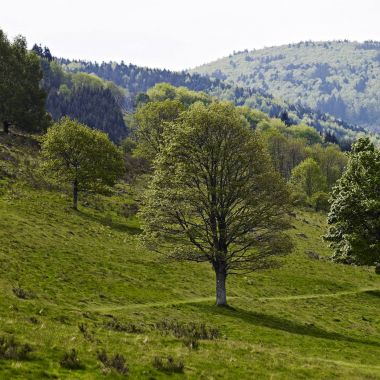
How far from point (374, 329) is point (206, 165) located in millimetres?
19781

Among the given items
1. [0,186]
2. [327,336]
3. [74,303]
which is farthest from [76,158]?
[327,336]

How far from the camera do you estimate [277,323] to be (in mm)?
37250

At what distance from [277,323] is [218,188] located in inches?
465

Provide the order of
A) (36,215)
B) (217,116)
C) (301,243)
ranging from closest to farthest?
(217,116), (36,215), (301,243)

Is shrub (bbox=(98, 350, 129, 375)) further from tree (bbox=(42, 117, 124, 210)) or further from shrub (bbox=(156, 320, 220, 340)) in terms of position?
tree (bbox=(42, 117, 124, 210))

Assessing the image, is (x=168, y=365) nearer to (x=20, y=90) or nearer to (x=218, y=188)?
(x=218, y=188)

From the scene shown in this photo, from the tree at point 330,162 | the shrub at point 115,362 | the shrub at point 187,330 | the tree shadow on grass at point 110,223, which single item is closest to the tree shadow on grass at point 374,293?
the tree shadow on grass at point 110,223

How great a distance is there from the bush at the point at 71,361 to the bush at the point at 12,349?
4.46 ft

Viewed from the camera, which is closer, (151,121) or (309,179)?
(151,121)

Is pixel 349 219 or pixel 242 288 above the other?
pixel 349 219

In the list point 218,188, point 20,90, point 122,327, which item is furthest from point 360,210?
point 20,90

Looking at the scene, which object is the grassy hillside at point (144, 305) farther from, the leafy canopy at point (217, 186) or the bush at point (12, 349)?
the leafy canopy at point (217, 186)

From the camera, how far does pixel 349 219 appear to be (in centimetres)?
4038

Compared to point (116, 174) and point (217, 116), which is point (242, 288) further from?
point (116, 174)
